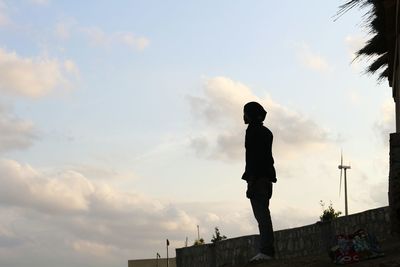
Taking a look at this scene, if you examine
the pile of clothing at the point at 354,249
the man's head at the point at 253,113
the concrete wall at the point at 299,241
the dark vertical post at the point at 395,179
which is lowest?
the pile of clothing at the point at 354,249

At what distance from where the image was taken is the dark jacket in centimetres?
804

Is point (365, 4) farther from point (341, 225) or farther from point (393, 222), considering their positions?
point (393, 222)

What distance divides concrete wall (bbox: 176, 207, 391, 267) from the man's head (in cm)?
296

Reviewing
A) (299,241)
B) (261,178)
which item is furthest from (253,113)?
(299,241)

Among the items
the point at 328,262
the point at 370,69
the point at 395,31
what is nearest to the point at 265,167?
the point at 328,262

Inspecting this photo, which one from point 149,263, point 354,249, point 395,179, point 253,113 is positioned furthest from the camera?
point 149,263

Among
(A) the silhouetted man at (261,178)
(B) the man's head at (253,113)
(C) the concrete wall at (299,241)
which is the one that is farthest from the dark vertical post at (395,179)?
(B) the man's head at (253,113)

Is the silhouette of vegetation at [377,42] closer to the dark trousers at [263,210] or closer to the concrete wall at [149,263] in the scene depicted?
the dark trousers at [263,210]

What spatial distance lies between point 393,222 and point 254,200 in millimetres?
2056

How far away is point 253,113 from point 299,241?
4969 millimetres

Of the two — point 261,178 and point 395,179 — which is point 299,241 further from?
point 261,178

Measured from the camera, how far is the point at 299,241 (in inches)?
494

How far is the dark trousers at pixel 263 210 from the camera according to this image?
802cm

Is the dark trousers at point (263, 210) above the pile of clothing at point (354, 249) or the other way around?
above
